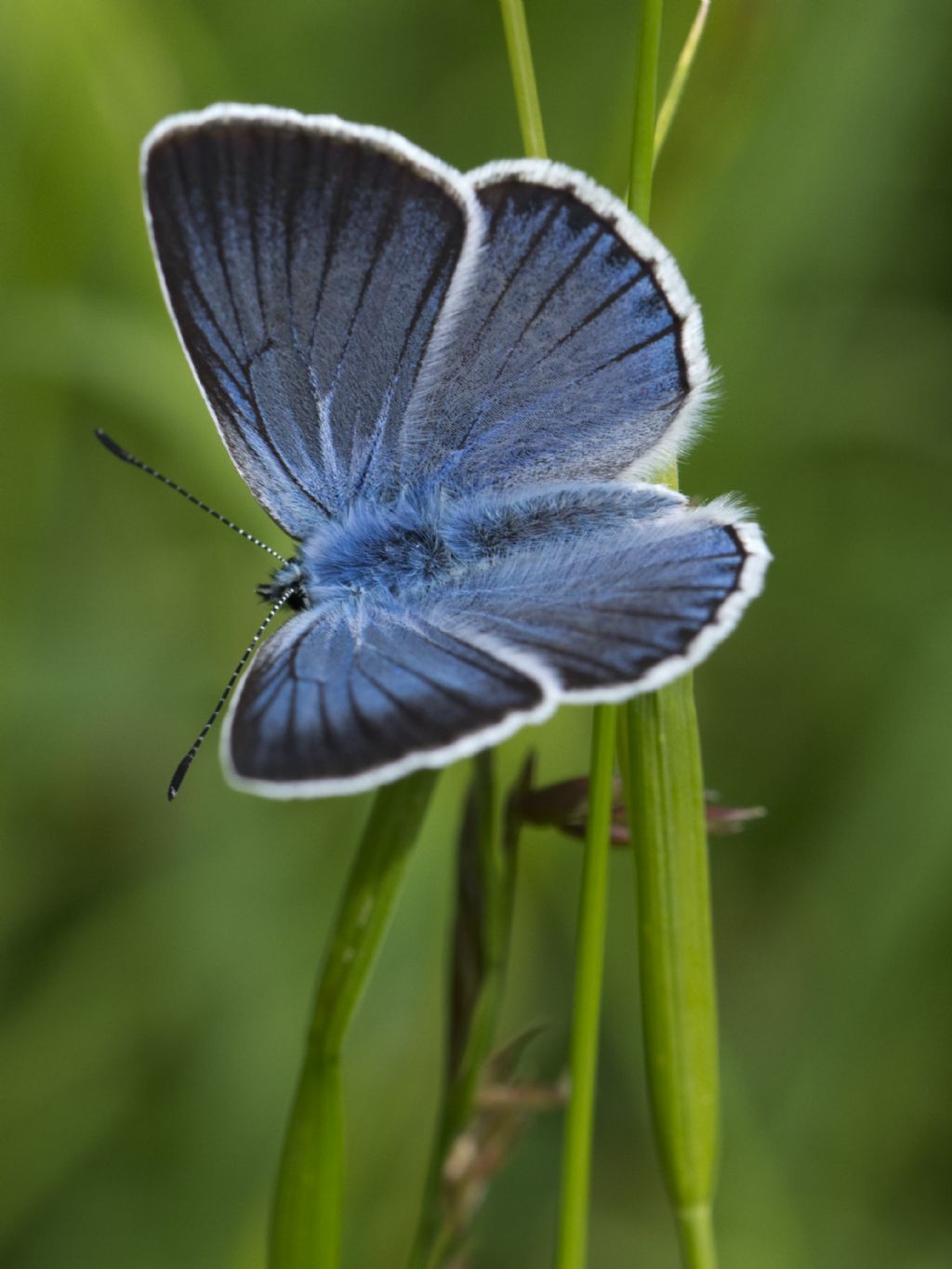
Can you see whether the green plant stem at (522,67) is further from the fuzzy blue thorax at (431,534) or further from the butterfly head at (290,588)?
the butterfly head at (290,588)

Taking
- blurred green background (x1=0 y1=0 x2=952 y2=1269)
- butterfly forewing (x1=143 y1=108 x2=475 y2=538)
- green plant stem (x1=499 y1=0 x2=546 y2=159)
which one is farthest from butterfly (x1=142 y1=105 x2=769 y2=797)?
blurred green background (x1=0 y1=0 x2=952 y2=1269)

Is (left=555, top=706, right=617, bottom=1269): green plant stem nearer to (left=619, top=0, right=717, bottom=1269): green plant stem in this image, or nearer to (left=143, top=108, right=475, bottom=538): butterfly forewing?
(left=619, top=0, right=717, bottom=1269): green plant stem

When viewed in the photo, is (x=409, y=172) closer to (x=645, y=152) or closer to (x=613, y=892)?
(x=645, y=152)

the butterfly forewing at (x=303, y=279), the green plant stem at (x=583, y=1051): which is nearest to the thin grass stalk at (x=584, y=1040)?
the green plant stem at (x=583, y=1051)

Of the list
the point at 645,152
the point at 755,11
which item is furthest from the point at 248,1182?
the point at 755,11

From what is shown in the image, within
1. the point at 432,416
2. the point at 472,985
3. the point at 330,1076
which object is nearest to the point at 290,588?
the point at 432,416
